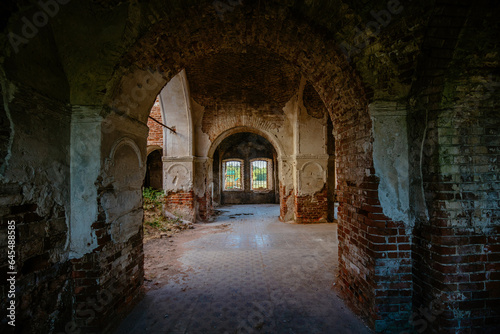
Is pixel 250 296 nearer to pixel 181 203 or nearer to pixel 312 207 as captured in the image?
pixel 312 207

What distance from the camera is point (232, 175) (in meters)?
14.0

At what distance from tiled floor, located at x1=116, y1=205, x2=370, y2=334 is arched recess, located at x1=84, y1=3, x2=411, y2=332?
1.35ft

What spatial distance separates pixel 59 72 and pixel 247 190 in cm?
1181

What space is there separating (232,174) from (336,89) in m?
11.7

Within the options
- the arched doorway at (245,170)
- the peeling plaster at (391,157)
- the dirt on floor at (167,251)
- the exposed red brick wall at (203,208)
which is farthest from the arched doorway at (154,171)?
the peeling plaster at (391,157)

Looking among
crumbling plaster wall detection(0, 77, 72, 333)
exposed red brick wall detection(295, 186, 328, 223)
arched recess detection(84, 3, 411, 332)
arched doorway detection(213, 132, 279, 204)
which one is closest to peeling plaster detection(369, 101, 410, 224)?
arched recess detection(84, 3, 411, 332)

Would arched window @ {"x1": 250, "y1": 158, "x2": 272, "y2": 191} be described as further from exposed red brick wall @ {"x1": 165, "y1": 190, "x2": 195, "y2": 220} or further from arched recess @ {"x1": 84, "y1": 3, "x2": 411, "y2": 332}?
arched recess @ {"x1": 84, "y1": 3, "x2": 411, "y2": 332}

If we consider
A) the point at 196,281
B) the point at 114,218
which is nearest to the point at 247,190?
the point at 196,281

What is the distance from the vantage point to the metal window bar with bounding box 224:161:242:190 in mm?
13961

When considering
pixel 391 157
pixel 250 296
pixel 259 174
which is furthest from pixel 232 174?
pixel 391 157

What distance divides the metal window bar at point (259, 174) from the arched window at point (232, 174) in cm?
90

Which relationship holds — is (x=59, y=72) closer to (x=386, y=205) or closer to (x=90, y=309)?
(x=90, y=309)

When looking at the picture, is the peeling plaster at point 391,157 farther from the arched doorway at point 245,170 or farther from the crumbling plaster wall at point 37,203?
the arched doorway at point 245,170

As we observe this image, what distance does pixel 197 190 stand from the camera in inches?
291
